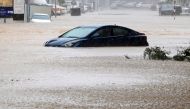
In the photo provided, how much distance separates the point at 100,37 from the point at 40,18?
33047 mm

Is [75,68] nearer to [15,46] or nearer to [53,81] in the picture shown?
[53,81]

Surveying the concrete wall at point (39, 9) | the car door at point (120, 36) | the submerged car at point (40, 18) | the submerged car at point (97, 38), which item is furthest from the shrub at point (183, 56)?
the concrete wall at point (39, 9)

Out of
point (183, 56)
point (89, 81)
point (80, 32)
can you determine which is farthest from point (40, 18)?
point (89, 81)

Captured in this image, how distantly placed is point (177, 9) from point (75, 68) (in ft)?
263

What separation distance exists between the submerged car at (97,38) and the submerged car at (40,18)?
3016 cm

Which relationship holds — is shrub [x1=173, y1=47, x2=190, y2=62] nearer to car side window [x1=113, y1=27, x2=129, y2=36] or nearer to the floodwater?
the floodwater

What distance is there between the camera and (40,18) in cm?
6244

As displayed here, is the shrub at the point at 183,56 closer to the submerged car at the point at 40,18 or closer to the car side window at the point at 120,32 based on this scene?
the car side window at the point at 120,32

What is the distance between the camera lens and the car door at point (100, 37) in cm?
2959

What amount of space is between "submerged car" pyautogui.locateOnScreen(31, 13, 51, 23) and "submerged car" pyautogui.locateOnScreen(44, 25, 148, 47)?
30156 mm

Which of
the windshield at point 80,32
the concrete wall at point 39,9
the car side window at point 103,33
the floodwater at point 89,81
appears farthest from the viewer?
the concrete wall at point 39,9

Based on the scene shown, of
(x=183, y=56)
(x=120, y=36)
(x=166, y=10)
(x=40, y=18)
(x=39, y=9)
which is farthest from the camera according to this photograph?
(x=166, y=10)

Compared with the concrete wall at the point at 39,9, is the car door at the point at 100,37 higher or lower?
higher

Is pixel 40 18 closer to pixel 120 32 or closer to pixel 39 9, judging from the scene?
pixel 39 9
